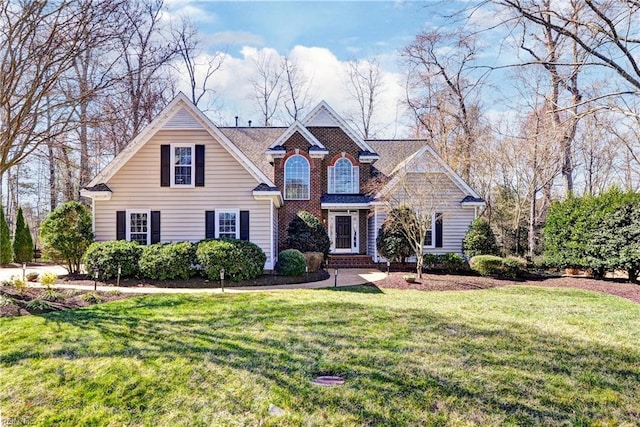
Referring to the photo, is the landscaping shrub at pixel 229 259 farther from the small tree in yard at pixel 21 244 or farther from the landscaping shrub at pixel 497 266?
the small tree in yard at pixel 21 244

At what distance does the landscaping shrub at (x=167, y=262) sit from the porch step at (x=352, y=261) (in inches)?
293

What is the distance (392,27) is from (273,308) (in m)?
6.95

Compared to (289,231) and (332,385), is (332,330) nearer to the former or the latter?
(332,385)

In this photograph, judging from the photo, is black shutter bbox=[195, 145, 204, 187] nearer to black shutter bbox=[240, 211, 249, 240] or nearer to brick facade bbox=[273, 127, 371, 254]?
black shutter bbox=[240, 211, 249, 240]

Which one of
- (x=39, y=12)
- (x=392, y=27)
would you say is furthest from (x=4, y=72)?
(x=392, y=27)

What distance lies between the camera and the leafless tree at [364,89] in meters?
32.6

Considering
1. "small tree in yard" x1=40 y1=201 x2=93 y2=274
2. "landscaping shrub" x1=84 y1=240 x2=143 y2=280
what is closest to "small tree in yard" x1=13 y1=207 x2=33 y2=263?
"small tree in yard" x1=40 y1=201 x2=93 y2=274

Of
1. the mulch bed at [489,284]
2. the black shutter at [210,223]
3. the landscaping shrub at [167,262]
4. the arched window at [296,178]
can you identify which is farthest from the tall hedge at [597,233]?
the landscaping shrub at [167,262]

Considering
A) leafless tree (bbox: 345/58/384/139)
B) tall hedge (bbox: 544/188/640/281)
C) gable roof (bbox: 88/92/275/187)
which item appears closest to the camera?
tall hedge (bbox: 544/188/640/281)

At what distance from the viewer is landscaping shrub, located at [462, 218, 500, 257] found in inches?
683

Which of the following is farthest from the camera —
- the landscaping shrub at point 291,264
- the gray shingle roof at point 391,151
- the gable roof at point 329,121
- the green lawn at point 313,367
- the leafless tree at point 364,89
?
the leafless tree at point 364,89

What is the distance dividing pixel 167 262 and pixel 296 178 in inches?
325

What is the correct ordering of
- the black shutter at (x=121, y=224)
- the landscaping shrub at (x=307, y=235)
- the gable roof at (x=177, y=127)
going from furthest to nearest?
the landscaping shrub at (x=307, y=235) < the black shutter at (x=121, y=224) < the gable roof at (x=177, y=127)

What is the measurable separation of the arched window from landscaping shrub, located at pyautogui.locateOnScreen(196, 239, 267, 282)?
6366 millimetres
